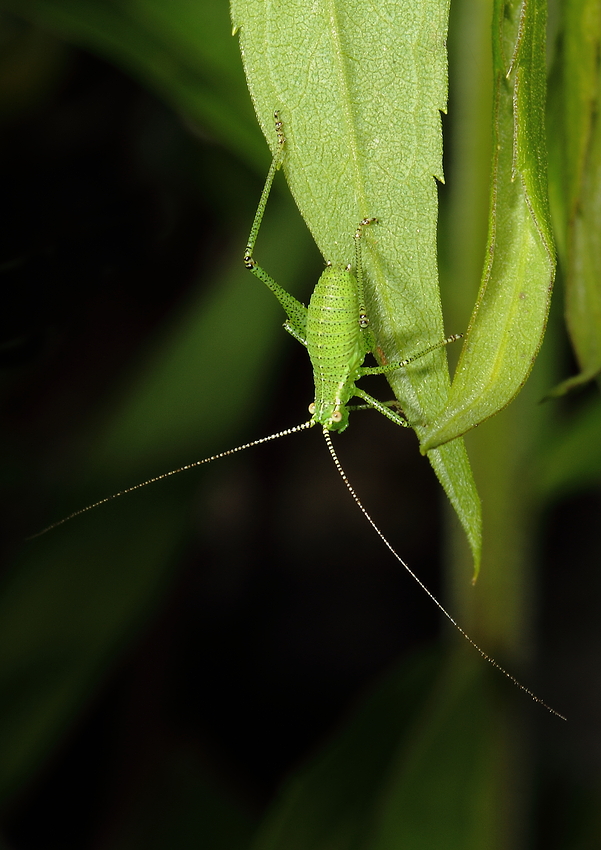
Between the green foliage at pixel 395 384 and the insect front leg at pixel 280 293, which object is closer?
the green foliage at pixel 395 384

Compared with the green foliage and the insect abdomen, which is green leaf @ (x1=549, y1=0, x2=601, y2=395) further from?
the insect abdomen

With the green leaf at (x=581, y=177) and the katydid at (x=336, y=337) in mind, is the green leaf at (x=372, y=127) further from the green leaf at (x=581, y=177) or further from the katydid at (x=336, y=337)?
the green leaf at (x=581, y=177)

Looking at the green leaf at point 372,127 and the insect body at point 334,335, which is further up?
the green leaf at point 372,127

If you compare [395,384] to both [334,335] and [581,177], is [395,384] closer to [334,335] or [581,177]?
[581,177]

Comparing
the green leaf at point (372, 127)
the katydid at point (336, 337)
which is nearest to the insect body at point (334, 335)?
the katydid at point (336, 337)

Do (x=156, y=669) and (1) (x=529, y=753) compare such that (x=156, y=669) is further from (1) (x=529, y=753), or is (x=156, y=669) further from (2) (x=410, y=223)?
(2) (x=410, y=223)

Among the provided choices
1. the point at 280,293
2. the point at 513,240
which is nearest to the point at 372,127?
the point at 513,240

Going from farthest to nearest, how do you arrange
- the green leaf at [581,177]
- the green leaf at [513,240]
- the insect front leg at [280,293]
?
the insect front leg at [280,293]
the green leaf at [581,177]
the green leaf at [513,240]
